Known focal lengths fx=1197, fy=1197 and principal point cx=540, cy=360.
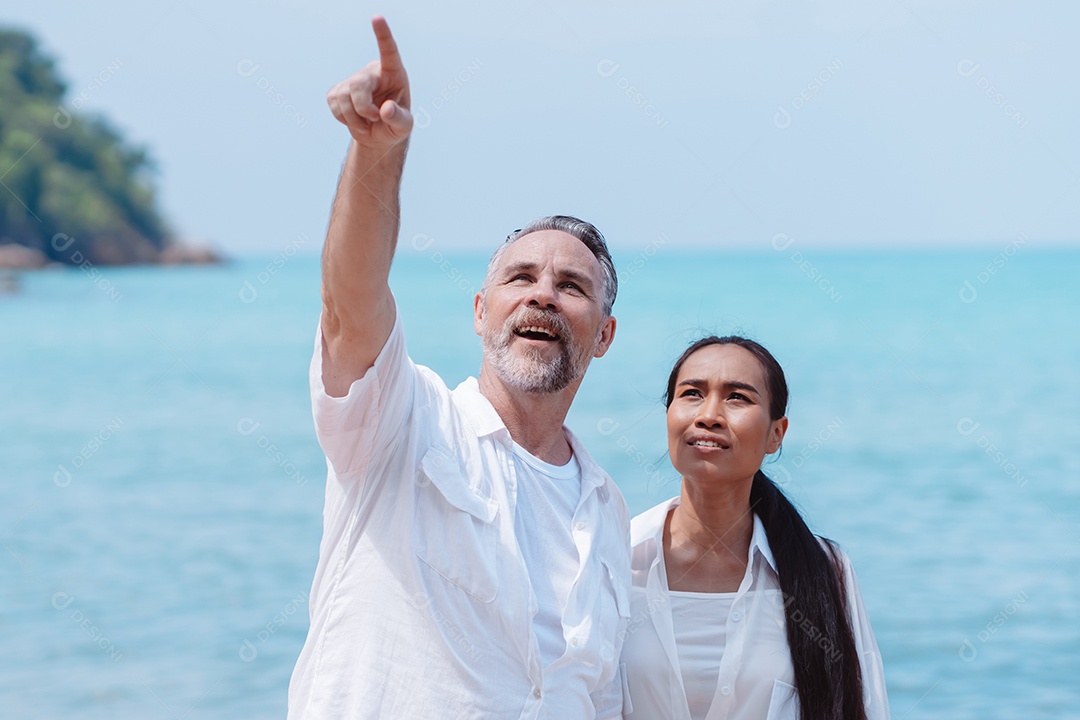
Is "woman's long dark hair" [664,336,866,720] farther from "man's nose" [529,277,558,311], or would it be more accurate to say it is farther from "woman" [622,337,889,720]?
"man's nose" [529,277,558,311]

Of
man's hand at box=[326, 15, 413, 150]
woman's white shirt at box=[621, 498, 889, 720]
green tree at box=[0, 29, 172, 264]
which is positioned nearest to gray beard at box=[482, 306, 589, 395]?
woman's white shirt at box=[621, 498, 889, 720]

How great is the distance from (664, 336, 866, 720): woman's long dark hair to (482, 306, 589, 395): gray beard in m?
0.54

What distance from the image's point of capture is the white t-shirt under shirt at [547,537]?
106 inches

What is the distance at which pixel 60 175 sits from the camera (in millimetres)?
39156

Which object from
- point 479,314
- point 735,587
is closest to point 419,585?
point 479,314

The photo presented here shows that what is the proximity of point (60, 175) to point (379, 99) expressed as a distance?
40425 millimetres

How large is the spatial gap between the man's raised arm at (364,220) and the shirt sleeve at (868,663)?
62.5 inches

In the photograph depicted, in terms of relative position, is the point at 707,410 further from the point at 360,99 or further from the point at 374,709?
the point at 360,99

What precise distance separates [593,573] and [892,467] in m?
11.1

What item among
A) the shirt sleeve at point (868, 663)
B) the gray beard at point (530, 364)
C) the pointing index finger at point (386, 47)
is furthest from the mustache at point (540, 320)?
the shirt sleeve at point (868, 663)

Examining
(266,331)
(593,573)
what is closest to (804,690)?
(593,573)

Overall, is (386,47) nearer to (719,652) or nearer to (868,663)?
(719,652)

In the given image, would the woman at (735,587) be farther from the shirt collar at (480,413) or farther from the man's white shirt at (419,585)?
the shirt collar at (480,413)

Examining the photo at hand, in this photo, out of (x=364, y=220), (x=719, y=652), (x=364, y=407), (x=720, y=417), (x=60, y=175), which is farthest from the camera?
(x=60, y=175)
